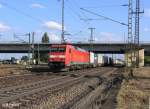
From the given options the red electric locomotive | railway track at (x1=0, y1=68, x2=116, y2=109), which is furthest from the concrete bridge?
railway track at (x1=0, y1=68, x2=116, y2=109)

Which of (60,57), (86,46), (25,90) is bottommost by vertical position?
(25,90)

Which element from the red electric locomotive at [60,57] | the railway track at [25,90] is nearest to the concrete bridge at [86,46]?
the red electric locomotive at [60,57]

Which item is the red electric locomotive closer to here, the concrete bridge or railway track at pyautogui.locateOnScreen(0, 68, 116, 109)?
railway track at pyautogui.locateOnScreen(0, 68, 116, 109)

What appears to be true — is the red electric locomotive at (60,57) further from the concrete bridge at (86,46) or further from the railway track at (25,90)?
the concrete bridge at (86,46)

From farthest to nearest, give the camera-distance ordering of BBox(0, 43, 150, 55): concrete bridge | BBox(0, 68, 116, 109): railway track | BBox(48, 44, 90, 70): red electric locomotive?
BBox(0, 43, 150, 55): concrete bridge
BBox(48, 44, 90, 70): red electric locomotive
BBox(0, 68, 116, 109): railway track

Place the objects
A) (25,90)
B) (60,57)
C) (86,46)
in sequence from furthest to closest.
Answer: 1. (86,46)
2. (60,57)
3. (25,90)

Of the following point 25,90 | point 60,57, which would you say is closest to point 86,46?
point 60,57

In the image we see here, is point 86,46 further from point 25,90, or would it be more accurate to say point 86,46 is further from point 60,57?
point 25,90

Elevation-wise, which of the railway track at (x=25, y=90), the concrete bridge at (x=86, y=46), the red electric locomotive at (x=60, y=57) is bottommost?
the railway track at (x=25, y=90)

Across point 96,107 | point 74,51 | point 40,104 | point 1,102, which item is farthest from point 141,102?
point 74,51

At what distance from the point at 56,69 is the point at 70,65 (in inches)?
85.5

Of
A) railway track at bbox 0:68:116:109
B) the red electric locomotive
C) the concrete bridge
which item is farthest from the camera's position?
the concrete bridge

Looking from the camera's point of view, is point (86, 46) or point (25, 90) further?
point (86, 46)

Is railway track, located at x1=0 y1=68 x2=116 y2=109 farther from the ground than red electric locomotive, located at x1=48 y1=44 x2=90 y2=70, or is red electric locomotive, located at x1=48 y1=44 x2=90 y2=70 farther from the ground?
red electric locomotive, located at x1=48 y1=44 x2=90 y2=70
